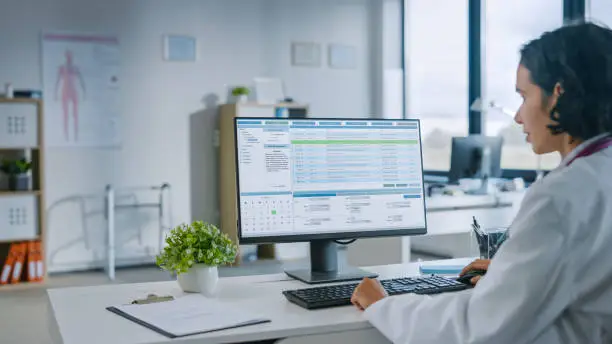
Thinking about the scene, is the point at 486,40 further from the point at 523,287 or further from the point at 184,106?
the point at 523,287

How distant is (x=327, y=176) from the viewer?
203cm

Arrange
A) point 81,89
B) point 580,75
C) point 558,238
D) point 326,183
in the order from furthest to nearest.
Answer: point 81,89, point 326,183, point 580,75, point 558,238

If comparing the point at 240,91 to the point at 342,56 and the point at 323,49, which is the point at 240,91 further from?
the point at 342,56

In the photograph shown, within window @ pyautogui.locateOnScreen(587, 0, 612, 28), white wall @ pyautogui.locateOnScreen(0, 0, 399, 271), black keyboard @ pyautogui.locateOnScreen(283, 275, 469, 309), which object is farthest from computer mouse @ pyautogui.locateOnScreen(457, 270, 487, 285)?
white wall @ pyautogui.locateOnScreen(0, 0, 399, 271)

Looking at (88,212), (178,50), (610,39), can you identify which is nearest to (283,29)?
(178,50)

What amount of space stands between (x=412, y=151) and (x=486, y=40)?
187 inches

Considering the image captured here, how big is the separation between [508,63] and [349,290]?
504 cm

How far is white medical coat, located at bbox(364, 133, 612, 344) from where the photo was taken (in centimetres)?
122

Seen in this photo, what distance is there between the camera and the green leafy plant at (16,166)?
536cm

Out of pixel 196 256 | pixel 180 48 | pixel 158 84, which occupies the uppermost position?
pixel 180 48

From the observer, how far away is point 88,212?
5.93 metres

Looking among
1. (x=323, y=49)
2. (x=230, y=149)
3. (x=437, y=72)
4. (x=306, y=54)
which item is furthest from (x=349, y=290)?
(x=437, y=72)

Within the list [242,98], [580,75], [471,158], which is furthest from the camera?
[242,98]

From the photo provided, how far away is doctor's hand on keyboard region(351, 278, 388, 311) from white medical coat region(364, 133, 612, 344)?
0.95 ft
